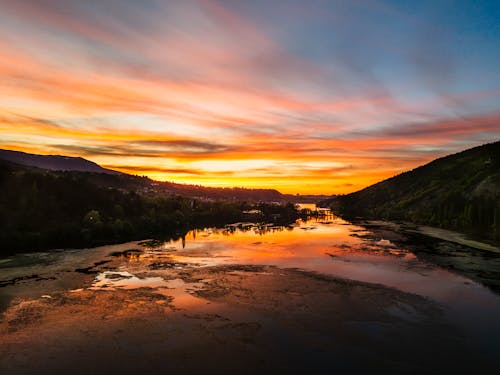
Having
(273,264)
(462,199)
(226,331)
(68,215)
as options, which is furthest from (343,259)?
(462,199)

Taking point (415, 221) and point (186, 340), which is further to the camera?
point (415, 221)

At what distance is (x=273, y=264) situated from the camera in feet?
153

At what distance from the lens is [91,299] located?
29.3m

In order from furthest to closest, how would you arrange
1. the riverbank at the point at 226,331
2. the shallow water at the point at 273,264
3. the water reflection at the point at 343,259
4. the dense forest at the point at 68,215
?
the dense forest at the point at 68,215 → the water reflection at the point at 343,259 → the shallow water at the point at 273,264 → the riverbank at the point at 226,331

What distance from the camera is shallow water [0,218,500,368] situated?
2780 cm

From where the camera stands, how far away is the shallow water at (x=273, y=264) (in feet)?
91.2

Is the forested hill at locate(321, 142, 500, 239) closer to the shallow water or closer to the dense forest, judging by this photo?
the shallow water

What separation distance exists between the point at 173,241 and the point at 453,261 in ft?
162

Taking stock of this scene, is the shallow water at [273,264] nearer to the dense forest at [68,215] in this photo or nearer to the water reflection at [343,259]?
the water reflection at [343,259]

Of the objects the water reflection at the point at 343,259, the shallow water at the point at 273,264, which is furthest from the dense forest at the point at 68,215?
the water reflection at the point at 343,259

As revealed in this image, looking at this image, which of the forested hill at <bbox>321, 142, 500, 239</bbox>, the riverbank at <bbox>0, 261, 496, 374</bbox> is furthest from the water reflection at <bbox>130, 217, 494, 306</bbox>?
the forested hill at <bbox>321, 142, 500, 239</bbox>

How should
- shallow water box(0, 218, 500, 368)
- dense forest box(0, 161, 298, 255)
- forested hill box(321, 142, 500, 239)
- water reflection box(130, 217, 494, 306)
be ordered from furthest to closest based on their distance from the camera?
forested hill box(321, 142, 500, 239)
dense forest box(0, 161, 298, 255)
water reflection box(130, 217, 494, 306)
shallow water box(0, 218, 500, 368)

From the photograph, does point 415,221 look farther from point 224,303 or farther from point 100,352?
point 100,352

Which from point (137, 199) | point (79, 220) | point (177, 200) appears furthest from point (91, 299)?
point (177, 200)
